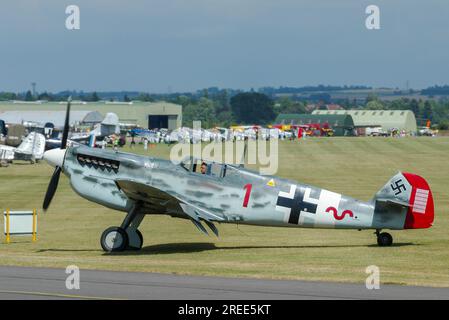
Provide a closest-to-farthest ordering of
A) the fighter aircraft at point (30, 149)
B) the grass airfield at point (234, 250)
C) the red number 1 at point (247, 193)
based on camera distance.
Result: the grass airfield at point (234, 250)
the red number 1 at point (247, 193)
the fighter aircraft at point (30, 149)

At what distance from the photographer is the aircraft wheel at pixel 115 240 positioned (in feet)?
69.6

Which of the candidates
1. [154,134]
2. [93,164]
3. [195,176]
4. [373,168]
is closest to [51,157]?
[93,164]

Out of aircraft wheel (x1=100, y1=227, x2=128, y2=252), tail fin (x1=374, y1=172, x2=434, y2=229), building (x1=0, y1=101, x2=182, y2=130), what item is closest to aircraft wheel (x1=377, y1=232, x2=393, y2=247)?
tail fin (x1=374, y1=172, x2=434, y2=229)

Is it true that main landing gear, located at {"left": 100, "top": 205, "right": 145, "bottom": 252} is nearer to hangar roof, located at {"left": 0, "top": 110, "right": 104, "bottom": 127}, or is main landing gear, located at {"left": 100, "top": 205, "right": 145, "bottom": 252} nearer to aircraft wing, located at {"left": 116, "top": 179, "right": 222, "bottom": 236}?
aircraft wing, located at {"left": 116, "top": 179, "right": 222, "bottom": 236}

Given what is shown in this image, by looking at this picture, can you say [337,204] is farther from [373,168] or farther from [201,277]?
[373,168]

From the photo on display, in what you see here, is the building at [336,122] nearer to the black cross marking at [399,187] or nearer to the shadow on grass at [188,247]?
the shadow on grass at [188,247]

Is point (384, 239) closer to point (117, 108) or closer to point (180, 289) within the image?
point (180, 289)

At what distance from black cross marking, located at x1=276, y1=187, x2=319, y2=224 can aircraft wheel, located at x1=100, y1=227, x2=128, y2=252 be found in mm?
3691

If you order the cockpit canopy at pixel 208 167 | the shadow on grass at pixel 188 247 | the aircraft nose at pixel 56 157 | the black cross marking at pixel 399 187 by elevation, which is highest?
the aircraft nose at pixel 56 157

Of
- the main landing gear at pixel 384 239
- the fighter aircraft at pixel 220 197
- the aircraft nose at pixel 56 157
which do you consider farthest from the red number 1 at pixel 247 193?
the aircraft nose at pixel 56 157

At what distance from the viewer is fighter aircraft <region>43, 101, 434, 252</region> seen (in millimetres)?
20281

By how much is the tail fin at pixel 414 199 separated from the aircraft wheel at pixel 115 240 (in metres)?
6.01

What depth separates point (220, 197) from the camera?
20938 mm
